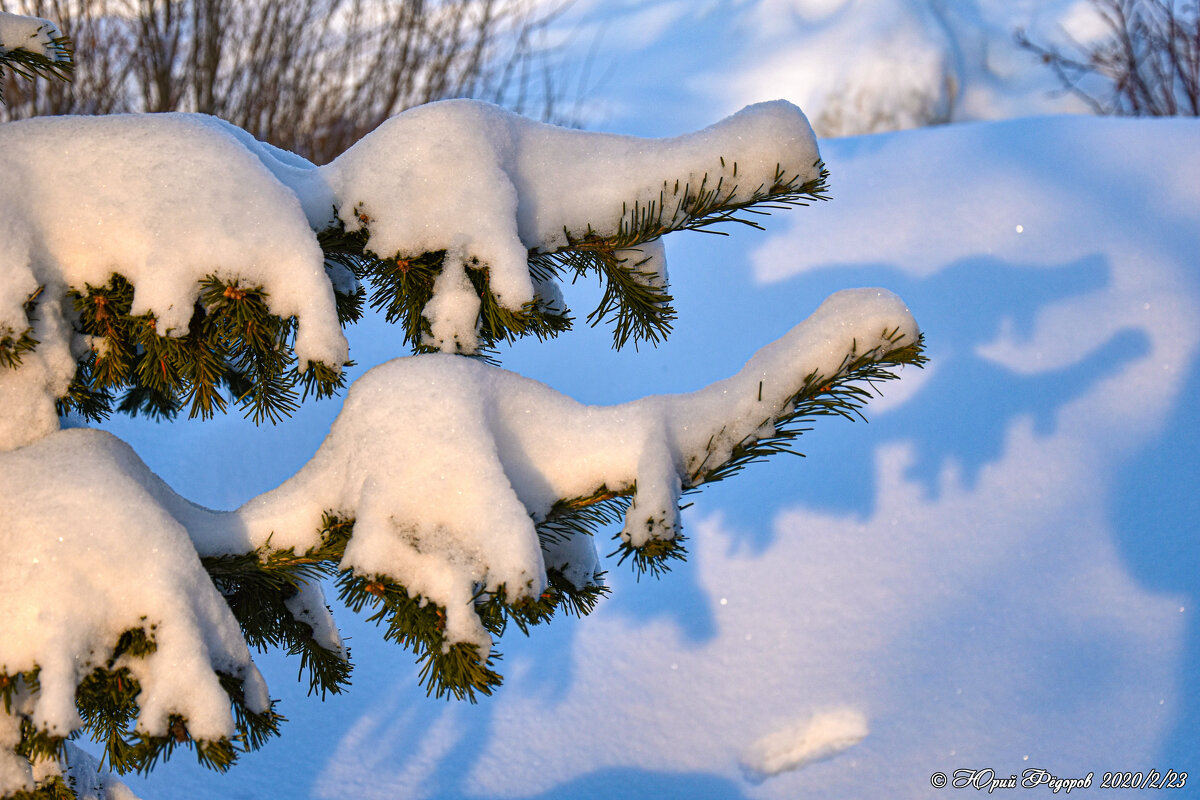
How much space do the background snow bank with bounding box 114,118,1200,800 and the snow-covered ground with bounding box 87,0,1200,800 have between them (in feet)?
0.03

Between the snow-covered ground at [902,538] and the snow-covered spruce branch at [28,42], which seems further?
the snow-covered ground at [902,538]

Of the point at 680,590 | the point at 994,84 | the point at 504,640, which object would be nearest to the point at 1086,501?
the point at 680,590

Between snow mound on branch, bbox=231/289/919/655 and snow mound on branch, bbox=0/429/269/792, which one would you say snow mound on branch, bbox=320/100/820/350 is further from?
snow mound on branch, bbox=0/429/269/792

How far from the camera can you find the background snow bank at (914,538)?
2445 mm

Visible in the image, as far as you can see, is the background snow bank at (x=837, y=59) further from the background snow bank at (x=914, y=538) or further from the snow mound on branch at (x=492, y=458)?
the snow mound on branch at (x=492, y=458)

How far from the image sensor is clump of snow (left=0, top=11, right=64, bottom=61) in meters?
1.17

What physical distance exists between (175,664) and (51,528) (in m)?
0.21

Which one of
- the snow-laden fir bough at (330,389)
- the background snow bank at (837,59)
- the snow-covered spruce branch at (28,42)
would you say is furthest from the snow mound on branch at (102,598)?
the background snow bank at (837,59)

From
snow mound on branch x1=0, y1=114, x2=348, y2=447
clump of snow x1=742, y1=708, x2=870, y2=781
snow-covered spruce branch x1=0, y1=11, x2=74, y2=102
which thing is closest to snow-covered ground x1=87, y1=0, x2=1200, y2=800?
clump of snow x1=742, y1=708, x2=870, y2=781

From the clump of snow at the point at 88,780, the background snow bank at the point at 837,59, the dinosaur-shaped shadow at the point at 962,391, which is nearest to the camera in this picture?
the clump of snow at the point at 88,780

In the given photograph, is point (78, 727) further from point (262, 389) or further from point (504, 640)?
point (504, 640)

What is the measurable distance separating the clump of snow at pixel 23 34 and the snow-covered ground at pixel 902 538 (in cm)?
191

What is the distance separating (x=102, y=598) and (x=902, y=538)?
101 inches

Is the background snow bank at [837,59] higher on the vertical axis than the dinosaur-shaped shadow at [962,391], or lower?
higher
